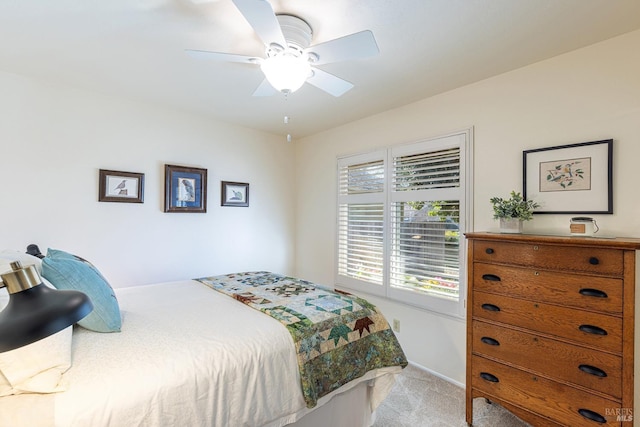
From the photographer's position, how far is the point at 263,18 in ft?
4.23

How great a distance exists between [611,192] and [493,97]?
101 centimetres

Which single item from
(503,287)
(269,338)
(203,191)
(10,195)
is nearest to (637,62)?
(503,287)

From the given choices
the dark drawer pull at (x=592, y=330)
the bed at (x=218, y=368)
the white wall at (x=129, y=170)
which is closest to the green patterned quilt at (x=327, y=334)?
the bed at (x=218, y=368)

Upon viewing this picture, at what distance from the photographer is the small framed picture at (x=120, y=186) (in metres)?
2.67

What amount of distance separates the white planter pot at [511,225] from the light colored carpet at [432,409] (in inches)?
50.2

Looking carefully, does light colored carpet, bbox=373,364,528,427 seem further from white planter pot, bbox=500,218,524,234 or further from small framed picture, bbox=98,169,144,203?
small framed picture, bbox=98,169,144,203

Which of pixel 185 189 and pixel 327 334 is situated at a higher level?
pixel 185 189

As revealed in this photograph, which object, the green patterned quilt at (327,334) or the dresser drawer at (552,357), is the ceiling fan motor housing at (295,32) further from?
the dresser drawer at (552,357)

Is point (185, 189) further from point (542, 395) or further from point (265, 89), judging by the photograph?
point (542, 395)

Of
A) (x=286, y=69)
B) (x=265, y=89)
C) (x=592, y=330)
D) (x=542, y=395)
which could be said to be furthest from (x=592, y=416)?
(x=265, y=89)

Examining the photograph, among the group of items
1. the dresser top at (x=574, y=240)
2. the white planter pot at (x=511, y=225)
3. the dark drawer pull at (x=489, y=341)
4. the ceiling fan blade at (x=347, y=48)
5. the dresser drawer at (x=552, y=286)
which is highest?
the ceiling fan blade at (x=347, y=48)

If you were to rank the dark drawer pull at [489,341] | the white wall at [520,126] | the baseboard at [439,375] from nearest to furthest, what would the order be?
the white wall at [520,126], the dark drawer pull at [489,341], the baseboard at [439,375]

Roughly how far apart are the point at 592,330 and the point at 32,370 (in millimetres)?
2418

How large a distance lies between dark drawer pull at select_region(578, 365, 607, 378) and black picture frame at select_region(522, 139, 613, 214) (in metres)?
0.91
